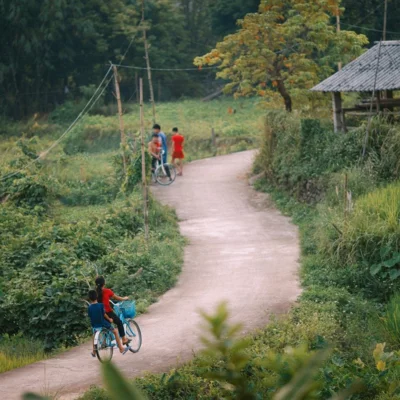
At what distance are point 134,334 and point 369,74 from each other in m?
11.0

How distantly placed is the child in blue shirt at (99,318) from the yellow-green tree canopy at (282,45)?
44.3 ft

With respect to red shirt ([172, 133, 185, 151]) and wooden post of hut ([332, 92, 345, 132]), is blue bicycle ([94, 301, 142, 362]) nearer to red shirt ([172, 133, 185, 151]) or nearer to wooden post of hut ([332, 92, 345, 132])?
wooden post of hut ([332, 92, 345, 132])

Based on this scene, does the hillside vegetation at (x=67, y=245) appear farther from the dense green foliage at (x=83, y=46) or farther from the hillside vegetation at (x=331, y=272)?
the dense green foliage at (x=83, y=46)

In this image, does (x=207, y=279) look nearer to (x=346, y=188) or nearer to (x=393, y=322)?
(x=346, y=188)

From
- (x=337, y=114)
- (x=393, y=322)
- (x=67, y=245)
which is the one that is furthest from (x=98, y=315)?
(x=337, y=114)

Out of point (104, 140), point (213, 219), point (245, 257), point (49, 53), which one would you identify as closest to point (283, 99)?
point (213, 219)

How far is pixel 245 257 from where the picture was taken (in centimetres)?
1475

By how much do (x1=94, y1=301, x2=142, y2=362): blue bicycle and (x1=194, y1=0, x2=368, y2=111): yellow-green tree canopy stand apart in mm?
13059

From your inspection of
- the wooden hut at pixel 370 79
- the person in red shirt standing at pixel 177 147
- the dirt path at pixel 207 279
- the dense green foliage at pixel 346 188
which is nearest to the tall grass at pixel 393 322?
the dirt path at pixel 207 279

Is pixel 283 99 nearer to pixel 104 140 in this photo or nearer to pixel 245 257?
pixel 245 257

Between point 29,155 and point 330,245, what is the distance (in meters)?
12.4

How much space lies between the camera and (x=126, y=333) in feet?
33.4

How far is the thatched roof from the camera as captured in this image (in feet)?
59.1

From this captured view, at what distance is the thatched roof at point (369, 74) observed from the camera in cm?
1800
